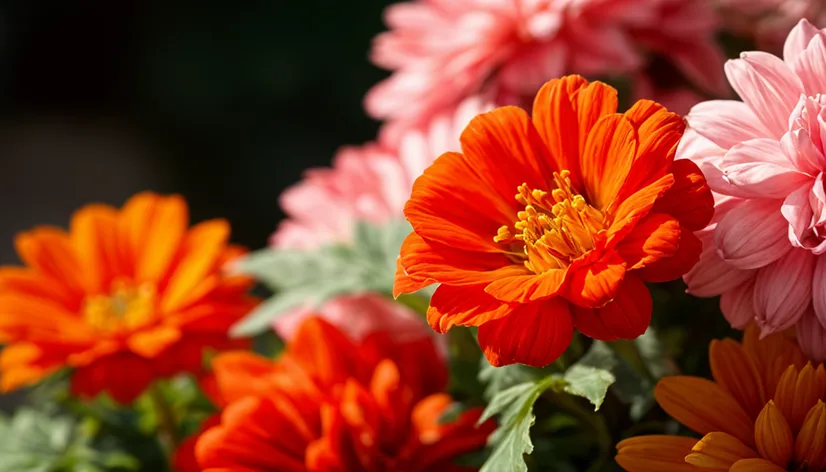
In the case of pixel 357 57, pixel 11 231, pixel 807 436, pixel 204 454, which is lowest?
pixel 807 436

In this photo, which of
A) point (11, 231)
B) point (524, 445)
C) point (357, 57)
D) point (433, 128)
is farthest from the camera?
point (11, 231)

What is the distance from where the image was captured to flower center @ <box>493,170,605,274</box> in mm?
367

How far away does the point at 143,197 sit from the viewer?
24.4 inches

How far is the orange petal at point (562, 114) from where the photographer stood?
355 mm

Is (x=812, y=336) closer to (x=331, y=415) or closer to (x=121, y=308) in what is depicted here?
(x=331, y=415)

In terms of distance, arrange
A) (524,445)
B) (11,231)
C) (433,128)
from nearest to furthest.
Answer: (524,445) < (433,128) < (11,231)

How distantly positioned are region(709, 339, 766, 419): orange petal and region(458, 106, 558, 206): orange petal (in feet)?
0.31

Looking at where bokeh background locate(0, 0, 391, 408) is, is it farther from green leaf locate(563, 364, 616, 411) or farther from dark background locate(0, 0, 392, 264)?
green leaf locate(563, 364, 616, 411)

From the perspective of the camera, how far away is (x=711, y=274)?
349mm

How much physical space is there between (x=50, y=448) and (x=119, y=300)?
11 centimetres

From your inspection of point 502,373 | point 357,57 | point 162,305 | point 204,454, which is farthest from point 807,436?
point 357,57

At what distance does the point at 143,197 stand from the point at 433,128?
0.20 metres

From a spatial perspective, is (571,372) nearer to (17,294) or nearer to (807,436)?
(807,436)

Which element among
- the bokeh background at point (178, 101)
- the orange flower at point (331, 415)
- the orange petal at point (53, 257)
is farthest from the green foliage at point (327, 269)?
the bokeh background at point (178, 101)
